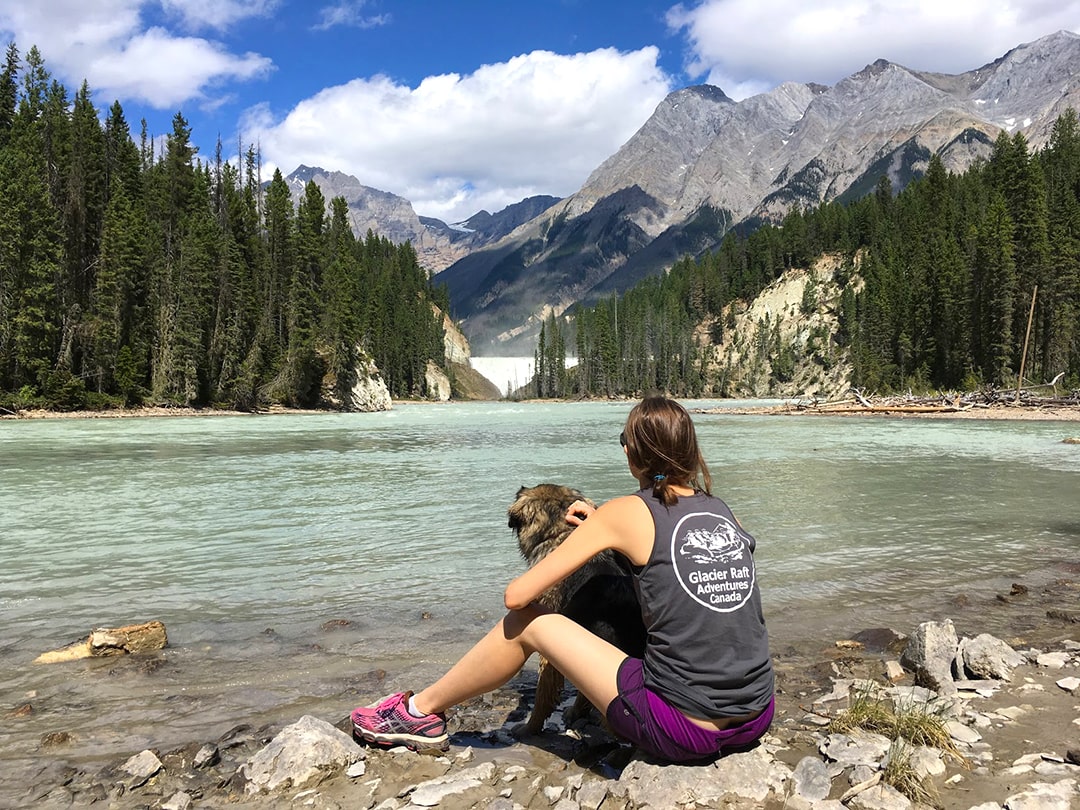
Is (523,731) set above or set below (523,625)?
below

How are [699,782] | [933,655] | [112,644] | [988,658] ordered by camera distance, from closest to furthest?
1. [699,782]
2. [988,658]
3. [933,655]
4. [112,644]

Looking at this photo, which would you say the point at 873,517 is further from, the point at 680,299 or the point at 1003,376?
the point at 680,299

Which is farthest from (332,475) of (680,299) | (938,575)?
(680,299)

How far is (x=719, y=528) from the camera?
3.10 metres

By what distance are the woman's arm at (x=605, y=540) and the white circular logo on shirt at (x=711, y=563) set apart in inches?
6.2

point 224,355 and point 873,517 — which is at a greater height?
point 224,355

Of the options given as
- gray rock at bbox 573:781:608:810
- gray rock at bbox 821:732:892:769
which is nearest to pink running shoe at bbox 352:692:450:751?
gray rock at bbox 573:781:608:810

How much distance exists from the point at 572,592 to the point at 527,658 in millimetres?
571

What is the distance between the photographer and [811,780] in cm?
316

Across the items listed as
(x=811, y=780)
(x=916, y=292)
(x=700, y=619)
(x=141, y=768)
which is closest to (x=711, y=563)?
(x=700, y=619)

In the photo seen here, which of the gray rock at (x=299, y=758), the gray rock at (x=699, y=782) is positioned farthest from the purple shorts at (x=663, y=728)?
the gray rock at (x=299, y=758)

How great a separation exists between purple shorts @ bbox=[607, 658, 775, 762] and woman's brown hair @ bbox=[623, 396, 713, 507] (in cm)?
94

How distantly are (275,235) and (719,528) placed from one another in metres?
87.6

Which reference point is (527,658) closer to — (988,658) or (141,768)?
(141,768)
